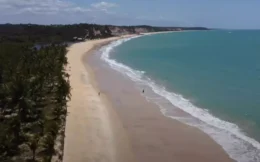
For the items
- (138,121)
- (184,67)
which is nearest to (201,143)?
(138,121)

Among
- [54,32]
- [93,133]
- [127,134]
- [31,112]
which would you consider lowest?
[54,32]

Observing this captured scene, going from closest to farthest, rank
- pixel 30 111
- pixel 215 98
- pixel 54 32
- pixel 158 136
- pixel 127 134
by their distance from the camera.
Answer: pixel 158 136
pixel 127 134
pixel 30 111
pixel 215 98
pixel 54 32

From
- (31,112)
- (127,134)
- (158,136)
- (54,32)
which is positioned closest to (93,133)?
(127,134)

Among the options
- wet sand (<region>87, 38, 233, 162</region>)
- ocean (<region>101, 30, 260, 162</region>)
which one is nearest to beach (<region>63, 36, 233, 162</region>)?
wet sand (<region>87, 38, 233, 162</region>)

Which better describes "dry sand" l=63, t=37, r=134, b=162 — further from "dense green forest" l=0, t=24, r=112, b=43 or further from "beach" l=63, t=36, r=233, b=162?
"dense green forest" l=0, t=24, r=112, b=43

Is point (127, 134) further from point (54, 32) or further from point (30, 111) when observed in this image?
point (54, 32)

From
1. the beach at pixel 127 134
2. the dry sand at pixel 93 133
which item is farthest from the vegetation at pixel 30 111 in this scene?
the beach at pixel 127 134

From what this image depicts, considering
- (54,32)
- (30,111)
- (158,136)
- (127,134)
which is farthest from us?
(54,32)

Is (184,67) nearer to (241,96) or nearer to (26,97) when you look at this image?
(241,96)
